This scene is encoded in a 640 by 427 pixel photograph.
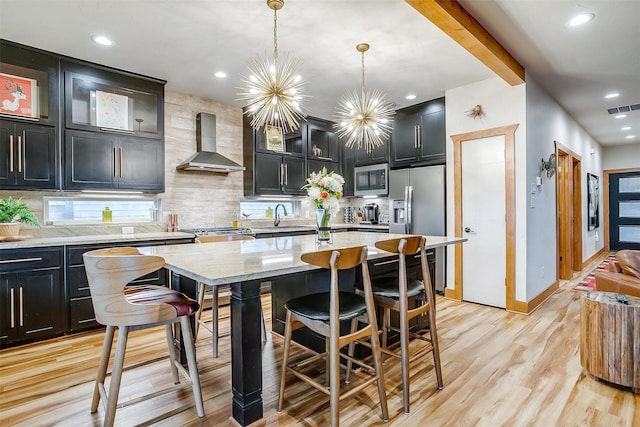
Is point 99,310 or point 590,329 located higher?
point 99,310

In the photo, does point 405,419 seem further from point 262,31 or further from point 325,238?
point 262,31

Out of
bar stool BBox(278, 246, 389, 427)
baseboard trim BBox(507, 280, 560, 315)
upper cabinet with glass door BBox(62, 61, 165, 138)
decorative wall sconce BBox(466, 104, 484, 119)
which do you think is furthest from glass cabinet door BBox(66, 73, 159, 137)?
baseboard trim BBox(507, 280, 560, 315)

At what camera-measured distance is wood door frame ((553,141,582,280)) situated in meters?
5.26

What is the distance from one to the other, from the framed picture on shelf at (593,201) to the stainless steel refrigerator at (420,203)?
4366mm

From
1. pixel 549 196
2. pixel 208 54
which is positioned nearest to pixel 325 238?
pixel 208 54

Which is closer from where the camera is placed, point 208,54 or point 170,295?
point 170,295

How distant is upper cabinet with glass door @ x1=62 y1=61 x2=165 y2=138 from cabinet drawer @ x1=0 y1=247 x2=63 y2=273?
129cm

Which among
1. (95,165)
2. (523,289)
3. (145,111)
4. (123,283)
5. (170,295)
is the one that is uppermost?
(145,111)

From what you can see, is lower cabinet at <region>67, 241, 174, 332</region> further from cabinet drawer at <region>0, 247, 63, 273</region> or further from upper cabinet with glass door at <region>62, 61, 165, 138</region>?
upper cabinet with glass door at <region>62, 61, 165, 138</region>

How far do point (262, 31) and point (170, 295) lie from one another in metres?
2.28

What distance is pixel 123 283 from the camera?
5.26 ft

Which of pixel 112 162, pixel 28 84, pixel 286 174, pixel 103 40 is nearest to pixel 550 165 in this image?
pixel 286 174

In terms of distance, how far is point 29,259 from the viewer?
9.73 feet

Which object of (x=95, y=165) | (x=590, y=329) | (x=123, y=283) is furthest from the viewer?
(x=95, y=165)
